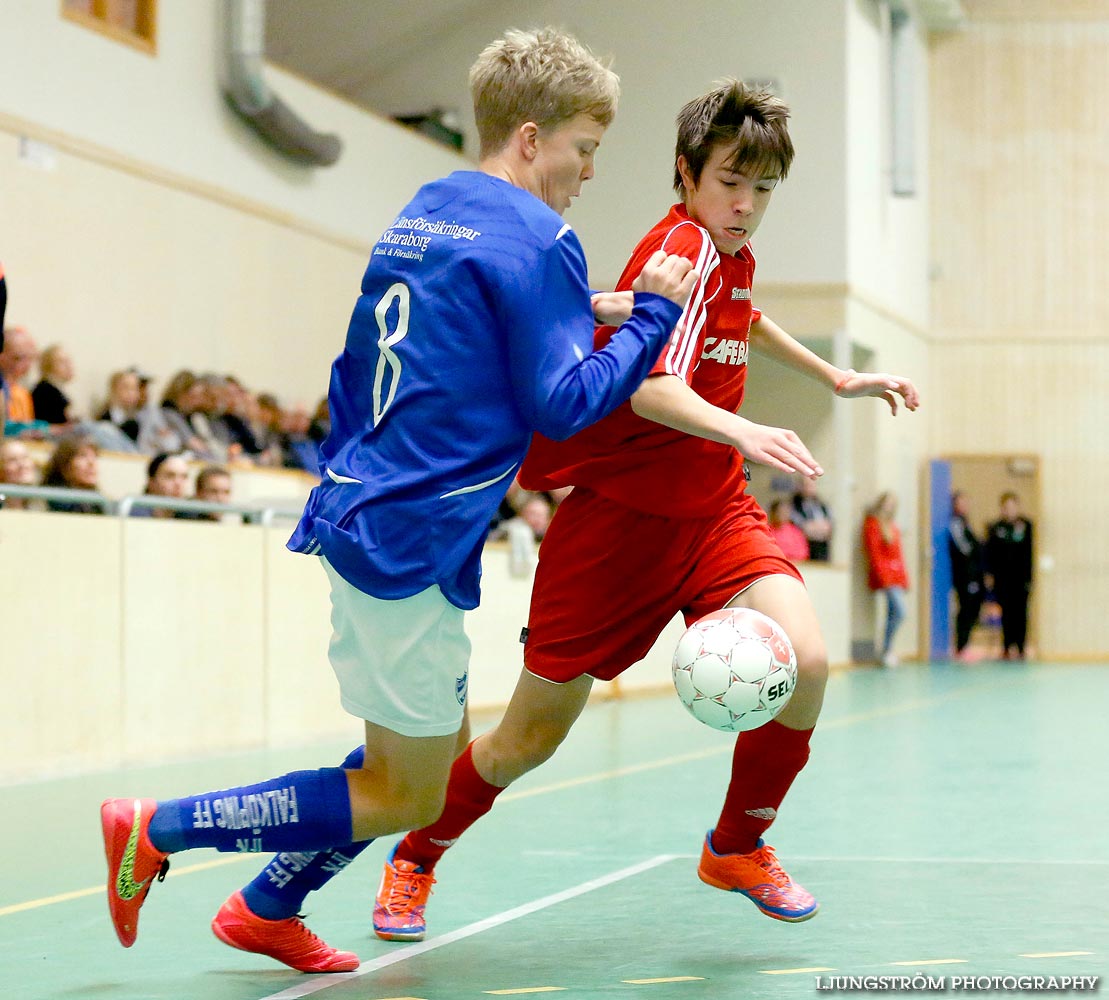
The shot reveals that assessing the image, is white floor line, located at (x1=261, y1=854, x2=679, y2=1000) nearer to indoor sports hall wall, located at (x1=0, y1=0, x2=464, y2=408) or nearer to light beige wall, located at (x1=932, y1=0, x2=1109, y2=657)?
indoor sports hall wall, located at (x1=0, y1=0, x2=464, y2=408)

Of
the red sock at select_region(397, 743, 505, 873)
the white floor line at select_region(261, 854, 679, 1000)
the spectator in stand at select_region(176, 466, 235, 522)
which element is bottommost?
the white floor line at select_region(261, 854, 679, 1000)

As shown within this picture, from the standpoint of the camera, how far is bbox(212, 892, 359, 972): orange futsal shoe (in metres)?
3.54

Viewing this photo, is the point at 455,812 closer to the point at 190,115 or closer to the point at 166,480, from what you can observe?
the point at 166,480

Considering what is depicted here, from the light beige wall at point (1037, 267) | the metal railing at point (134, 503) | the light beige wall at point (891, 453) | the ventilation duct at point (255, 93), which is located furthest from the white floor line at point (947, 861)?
the light beige wall at point (1037, 267)

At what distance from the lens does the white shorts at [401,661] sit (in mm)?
3117

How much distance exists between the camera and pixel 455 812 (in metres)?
4.04

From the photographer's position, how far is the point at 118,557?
781cm

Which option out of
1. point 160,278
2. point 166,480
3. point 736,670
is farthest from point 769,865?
point 160,278

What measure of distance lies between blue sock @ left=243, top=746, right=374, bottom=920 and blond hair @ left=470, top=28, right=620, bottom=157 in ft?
4.81

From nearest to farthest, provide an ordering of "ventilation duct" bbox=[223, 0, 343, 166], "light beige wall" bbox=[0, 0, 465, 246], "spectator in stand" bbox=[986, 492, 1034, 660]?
"light beige wall" bbox=[0, 0, 465, 246] < "ventilation duct" bbox=[223, 0, 343, 166] < "spectator in stand" bbox=[986, 492, 1034, 660]

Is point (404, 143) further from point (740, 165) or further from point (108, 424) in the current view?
point (740, 165)

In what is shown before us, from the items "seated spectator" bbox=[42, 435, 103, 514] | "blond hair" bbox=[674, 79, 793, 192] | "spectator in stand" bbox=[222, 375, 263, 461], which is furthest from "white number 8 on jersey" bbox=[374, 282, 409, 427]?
"spectator in stand" bbox=[222, 375, 263, 461]

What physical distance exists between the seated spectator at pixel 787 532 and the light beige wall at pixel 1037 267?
5.63 metres

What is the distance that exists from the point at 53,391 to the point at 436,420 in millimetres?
7917
